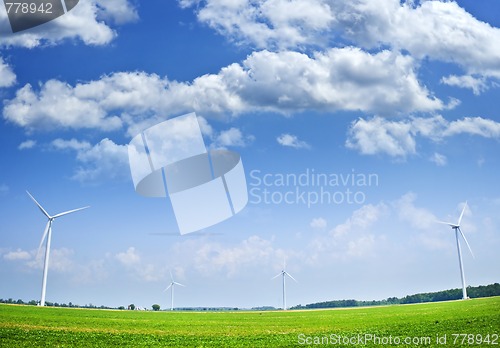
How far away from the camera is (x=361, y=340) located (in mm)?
32500

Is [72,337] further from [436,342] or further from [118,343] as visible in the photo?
[436,342]

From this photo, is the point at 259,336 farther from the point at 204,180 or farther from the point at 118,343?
the point at 204,180

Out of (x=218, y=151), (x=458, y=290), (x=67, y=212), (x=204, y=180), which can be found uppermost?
(x=67, y=212)

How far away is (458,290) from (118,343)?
189 metres

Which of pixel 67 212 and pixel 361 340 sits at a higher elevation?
pixel 67 212

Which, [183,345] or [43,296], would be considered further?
[43,296]

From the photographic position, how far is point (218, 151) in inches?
1183

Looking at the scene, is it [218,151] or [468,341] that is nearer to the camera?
[468,341]

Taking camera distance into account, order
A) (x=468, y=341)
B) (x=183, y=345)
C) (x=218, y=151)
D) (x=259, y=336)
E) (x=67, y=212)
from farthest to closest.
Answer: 1. (x=67, y=212)
2. (x=259, y=336)
3. (x=183, y=345)
4. (x=218, y=151)
5. (x=468, y=341)

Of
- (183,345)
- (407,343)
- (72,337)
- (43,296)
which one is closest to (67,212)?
(43,296)

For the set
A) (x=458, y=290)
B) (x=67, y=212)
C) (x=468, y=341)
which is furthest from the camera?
(x=458, y=290)

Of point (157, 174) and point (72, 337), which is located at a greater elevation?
point (157, 174)

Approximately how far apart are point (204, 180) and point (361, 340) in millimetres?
15542

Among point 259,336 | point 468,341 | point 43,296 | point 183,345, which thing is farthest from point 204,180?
point 43,296
